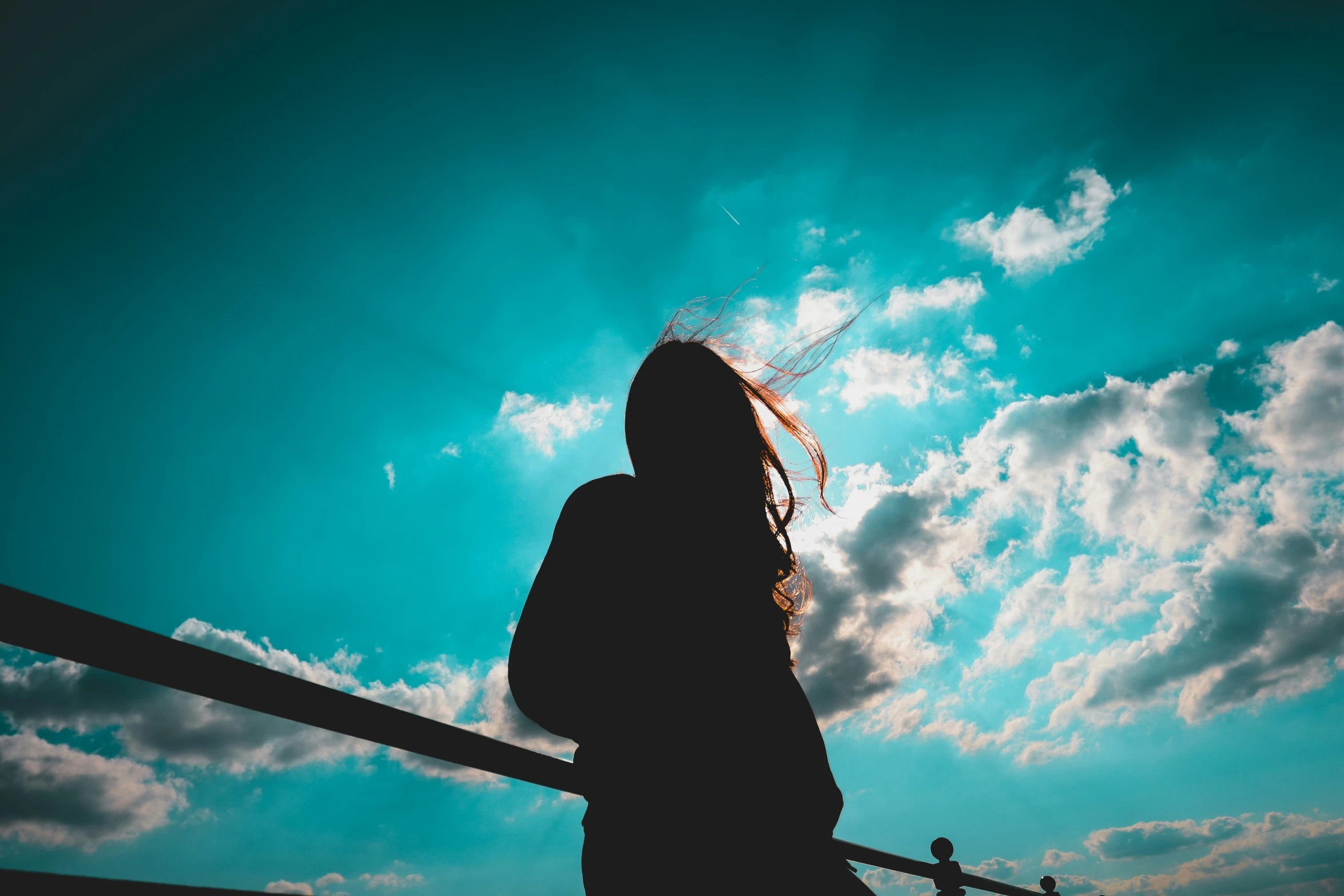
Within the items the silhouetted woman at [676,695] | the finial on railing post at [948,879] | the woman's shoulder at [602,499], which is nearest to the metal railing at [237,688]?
the silhouetted woman at [676,695]

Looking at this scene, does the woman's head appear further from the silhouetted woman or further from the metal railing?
the metal railing

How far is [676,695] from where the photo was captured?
1.05 metres

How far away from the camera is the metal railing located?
677 millimetres

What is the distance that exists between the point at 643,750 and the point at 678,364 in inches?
35.0

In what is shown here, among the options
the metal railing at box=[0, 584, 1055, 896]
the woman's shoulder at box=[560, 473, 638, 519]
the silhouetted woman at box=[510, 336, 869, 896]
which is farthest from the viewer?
the woman's shoulder at box=[560, 473, 638, 519]

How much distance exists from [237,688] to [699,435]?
947 mm

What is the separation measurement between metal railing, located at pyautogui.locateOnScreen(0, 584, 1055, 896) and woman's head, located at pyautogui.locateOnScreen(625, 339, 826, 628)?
2.09 ft

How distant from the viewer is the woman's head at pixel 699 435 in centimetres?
136

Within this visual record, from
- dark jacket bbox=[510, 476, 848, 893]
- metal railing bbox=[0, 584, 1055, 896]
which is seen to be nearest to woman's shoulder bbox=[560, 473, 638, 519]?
dark jacket bbox=[510, 476, 848, 893]

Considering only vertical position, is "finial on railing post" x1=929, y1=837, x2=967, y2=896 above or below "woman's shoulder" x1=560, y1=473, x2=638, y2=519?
below

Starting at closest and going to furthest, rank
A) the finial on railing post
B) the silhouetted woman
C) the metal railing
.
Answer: the metal railing, the silhouetted woman, the finial on railing post

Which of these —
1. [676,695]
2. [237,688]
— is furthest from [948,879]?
[237,688]

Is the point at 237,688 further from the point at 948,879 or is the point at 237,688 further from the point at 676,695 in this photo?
the point at 948,879

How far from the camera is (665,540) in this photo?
119 cm
